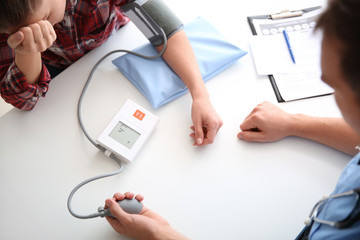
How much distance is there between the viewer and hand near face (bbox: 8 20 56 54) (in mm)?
681

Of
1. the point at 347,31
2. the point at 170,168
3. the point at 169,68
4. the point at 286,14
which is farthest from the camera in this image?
the point at 286,14

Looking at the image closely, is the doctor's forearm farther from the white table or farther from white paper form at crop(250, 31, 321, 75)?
white paper form at crop(250, 31, 321, 75)

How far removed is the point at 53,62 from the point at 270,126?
0.74 m

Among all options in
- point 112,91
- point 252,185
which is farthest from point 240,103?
point 112,91

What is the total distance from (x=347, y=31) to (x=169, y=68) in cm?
54

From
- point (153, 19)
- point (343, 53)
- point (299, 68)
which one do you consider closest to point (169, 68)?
point (153, 19)

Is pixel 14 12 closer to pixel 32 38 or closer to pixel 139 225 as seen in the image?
pixel 32 38

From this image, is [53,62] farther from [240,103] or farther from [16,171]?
[240,103]

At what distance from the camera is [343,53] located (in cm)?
41

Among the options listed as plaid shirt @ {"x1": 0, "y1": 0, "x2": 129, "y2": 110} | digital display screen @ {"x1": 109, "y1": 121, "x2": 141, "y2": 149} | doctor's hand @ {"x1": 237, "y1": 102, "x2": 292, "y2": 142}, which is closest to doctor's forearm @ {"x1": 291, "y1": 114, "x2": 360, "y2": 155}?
doctor's hand @ {"x1": 237, "y1": 102, "x2": 292, "y2": 142}

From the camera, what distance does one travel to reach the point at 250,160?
0.75 metres

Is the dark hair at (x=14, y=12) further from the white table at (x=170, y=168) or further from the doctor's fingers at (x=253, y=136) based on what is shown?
the doctor's fingers at (x=253, y=136)

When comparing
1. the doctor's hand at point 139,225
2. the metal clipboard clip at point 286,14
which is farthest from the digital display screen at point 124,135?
the metal clipboard clip at point 286,14

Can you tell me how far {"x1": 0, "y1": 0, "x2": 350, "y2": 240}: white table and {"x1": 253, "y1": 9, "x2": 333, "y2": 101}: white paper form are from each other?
1.2 inches
